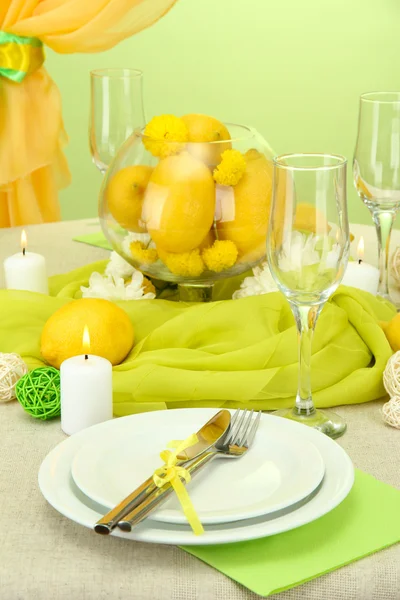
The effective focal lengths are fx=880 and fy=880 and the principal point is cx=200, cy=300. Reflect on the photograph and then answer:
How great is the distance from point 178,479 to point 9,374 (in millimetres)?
332

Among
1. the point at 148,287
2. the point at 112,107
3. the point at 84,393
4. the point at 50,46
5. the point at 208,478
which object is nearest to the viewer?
the point at 208,478

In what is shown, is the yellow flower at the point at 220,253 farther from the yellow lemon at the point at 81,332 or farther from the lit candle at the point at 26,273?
the lit candle at the point at 26,273

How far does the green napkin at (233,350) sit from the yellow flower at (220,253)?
6 centimetres

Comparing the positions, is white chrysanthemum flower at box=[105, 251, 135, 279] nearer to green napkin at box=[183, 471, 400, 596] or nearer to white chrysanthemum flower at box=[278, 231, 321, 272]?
white chrysanthemum flower at box=[278, 231, 321, 272]

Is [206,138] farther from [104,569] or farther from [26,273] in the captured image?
[104,569]

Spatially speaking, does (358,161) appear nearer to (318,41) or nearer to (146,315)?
(146,315)

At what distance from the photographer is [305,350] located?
2.96ft

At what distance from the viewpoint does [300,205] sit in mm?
809

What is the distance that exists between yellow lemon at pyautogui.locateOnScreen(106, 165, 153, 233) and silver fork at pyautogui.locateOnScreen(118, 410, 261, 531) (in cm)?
35

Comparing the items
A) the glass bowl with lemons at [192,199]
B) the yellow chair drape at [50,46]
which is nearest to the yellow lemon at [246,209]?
the glass bowl with lemons at [192,199]

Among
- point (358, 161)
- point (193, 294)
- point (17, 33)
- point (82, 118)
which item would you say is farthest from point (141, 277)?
point (82, 118)

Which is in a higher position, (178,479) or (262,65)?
(262,65)

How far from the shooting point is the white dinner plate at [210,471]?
0.71m

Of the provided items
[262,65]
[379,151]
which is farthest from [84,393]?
[262,65]
